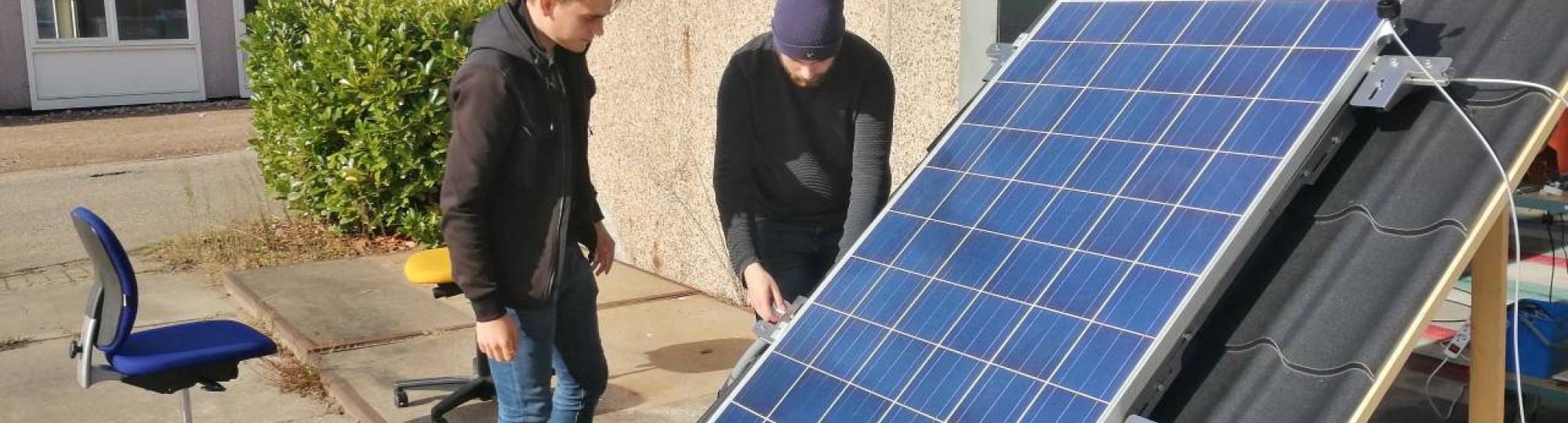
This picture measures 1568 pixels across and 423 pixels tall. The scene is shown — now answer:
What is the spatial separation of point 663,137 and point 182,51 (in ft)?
48.2

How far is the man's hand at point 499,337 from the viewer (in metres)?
3.44

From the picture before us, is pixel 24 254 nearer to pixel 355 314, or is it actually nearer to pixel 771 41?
pixel 355 314

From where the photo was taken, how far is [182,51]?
1986 cm

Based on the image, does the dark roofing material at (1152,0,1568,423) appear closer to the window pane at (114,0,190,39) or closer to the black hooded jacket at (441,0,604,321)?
the black hooded jacket at (441,0,604,321)

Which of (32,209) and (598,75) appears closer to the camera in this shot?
(598,75)

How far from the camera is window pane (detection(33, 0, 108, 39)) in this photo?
18.5 metres

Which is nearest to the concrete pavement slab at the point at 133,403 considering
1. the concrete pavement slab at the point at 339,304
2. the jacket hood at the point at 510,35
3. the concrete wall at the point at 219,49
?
the concrete pavement slab at the point at 339,304

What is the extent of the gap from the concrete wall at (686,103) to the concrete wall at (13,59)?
510 inches

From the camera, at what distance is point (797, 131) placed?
3934 mm

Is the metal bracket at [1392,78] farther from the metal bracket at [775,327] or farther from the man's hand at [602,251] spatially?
the man's hand at [602,251]

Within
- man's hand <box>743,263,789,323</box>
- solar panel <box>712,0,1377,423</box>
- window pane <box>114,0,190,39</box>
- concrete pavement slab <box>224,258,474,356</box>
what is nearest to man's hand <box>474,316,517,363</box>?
man's hand <box>743,263,789,323</box>

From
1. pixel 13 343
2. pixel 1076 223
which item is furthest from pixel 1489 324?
pixel 13 343

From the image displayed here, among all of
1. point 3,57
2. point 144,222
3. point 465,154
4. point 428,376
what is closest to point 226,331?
point 428,376

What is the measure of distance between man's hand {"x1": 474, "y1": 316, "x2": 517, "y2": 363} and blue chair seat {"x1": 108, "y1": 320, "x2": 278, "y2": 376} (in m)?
1.67
